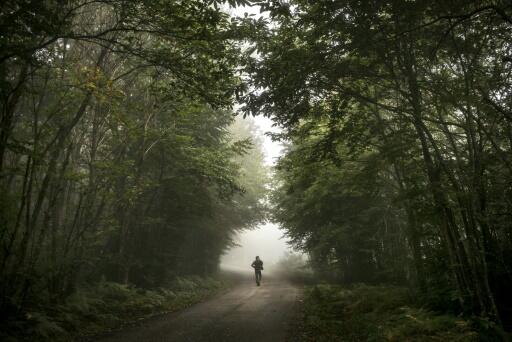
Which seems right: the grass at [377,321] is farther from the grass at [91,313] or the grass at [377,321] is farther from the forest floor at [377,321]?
the grass at [91,313]

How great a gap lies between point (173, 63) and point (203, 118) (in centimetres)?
842

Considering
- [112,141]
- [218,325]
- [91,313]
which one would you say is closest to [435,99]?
[218,325]

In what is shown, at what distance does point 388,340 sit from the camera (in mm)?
6855

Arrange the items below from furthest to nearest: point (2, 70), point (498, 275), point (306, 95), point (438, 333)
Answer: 1. point (306, 95)
2. point (498, 275)
3. point (2, 70)
4. point (438, 333)

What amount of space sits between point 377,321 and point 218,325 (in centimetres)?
415

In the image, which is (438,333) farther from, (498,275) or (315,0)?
(315,0)

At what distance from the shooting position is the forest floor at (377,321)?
21.5 feet

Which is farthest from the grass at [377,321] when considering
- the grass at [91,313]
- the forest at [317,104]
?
the grass at [91,313]

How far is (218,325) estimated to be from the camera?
9.37 metres

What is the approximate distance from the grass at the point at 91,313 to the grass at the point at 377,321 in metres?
5.17

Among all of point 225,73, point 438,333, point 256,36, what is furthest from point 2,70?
point 438,333

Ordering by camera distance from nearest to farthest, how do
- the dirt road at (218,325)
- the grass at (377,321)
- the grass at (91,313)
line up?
1. the grass at (377,321)
2. the grass at (91,313)
3. the dirt road at (218,325)

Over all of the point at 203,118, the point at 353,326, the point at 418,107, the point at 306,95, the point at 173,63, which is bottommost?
the point at 353,326

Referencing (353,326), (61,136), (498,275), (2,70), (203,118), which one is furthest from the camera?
(203,118)
